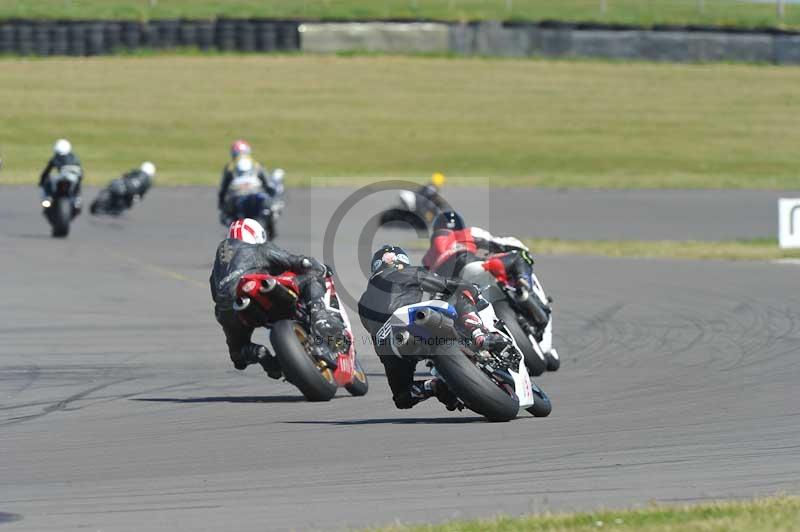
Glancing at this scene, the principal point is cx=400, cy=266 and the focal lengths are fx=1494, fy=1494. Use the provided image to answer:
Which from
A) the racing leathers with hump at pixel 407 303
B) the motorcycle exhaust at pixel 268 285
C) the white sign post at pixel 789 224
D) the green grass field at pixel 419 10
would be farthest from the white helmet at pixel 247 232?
the green grass field at pixel 419 10

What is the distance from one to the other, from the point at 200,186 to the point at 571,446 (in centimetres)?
2407

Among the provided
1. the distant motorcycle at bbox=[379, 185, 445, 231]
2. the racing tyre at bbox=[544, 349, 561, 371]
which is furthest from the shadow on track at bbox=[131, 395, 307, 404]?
the distant motorcycle at bbox=[379, 185, 445, 231]

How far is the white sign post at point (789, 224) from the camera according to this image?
21.2 metres

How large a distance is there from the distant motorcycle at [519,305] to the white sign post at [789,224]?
11.0m

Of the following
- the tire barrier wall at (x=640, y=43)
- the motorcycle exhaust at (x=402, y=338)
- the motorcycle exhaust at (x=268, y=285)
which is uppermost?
the motorcycle exhaust at (x=402, y=338)

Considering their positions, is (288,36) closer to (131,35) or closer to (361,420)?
(131,35)

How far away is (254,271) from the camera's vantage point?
9.58 m

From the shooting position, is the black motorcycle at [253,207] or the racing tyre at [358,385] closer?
the racing tyre at [358,385]

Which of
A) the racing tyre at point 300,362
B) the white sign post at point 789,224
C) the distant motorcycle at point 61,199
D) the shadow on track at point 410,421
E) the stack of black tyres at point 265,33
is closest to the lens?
the shadow on track at point 410,421

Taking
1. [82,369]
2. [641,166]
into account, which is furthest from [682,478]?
[641,166]

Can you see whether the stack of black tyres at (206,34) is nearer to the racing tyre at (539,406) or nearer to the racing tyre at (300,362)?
the racing tyre at (300,362)

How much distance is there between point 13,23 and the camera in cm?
4028

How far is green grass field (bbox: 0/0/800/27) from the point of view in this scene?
140 ft

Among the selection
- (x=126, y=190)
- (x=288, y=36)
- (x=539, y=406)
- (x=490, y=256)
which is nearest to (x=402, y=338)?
(x=539, y=406)
